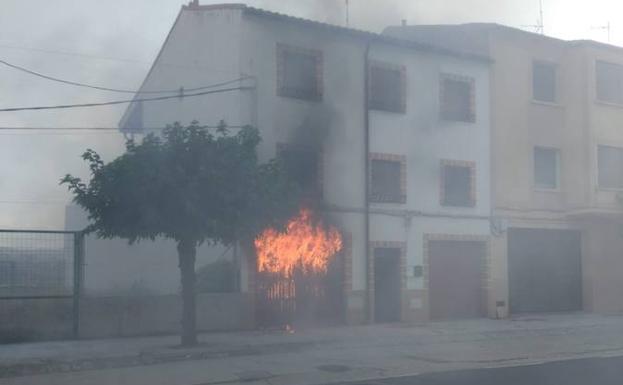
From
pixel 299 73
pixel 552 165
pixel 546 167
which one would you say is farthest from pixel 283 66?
pixel 552 165

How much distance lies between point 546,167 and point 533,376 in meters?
11.1

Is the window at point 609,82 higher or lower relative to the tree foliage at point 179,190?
higher

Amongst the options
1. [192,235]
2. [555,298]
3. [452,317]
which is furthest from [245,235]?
[555,298]

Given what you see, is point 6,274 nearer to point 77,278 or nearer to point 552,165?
point 77,278

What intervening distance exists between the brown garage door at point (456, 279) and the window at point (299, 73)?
443cm

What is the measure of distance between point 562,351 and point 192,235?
6129 mm

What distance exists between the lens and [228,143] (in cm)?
1270

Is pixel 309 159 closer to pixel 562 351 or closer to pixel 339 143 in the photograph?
pixel 339 143

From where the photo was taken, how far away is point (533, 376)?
10039 mm

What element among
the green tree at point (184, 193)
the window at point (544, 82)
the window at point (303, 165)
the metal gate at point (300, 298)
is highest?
the window at point (544, 82)

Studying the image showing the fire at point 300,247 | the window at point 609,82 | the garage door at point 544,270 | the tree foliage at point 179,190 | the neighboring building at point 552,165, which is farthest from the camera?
the window at point 609,82

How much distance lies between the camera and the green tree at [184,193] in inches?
480

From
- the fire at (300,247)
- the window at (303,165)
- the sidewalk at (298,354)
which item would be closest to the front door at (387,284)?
the sidewalk at (298,354)

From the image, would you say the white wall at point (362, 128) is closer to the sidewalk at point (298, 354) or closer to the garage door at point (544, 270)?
A: the garage door at point (544, 270)
